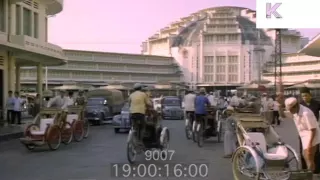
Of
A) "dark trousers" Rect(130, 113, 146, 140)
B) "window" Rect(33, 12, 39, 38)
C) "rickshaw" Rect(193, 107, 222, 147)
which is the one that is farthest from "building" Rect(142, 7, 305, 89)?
"dark trousers" Rect(130, 113, 146, 140)

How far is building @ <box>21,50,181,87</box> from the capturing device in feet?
277

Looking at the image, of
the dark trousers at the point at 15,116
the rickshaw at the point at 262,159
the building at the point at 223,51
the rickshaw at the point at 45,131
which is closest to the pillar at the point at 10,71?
the dark trousers at the point at 15,116

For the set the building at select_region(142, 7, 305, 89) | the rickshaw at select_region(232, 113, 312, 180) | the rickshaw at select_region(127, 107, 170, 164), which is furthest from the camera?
the building at select_region(142, 7, 305, 89)

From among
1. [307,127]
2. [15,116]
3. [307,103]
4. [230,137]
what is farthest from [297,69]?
[307,127]

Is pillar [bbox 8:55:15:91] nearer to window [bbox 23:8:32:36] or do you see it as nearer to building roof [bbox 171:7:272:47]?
window [bbox 23:8:32:36]

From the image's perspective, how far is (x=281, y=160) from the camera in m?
8.90

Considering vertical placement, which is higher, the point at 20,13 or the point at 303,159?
the point at 20,13

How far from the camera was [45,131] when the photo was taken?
1510 cm

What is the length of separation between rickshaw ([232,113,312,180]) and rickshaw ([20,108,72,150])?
23.0 feet

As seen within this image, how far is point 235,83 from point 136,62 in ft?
76.4

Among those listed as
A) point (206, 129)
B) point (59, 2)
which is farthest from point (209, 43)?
point (206, 129)

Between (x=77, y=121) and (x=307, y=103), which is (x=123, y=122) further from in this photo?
(x=307, y=103)

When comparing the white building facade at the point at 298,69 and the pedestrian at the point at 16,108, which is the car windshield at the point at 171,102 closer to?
the pedestrian at the point at 16,108

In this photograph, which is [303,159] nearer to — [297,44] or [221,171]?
[221,171]
